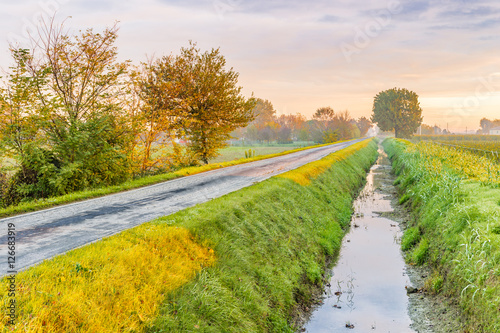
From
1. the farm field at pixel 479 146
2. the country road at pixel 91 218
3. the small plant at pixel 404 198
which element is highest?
the farm field at pixel 479 146

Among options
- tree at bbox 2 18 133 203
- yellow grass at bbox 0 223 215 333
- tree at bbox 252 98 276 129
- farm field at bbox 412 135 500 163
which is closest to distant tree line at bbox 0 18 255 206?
tree at bbox 2 18 133 203

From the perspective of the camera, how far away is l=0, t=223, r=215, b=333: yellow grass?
4031 mm

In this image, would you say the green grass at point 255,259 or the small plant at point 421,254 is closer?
the green grass at point 255,259

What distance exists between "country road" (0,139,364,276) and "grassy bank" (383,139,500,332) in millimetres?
6813

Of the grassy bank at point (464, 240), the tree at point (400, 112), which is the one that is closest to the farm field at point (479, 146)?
the grassy bank at point (464, 240)

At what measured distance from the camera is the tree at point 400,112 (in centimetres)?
10550

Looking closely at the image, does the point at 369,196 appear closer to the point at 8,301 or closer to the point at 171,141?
the point at 171,141

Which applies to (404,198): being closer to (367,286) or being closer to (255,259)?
(367,286)

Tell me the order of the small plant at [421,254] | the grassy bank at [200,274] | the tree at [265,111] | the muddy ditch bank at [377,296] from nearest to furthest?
1. the grassy bank at [200,274]
2. the muddy ditch bank at [377,296]
3. the small plant at [421,254]
4. the tree at [265,111]

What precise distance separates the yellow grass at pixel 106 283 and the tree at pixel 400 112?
110 m

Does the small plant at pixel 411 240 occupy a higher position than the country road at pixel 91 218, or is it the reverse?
the country road at pixel 91 218

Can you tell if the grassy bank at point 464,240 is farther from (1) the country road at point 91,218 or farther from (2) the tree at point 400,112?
(2) the tree at point 400,112

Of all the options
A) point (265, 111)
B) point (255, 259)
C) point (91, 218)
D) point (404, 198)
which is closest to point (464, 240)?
point (255, 259)

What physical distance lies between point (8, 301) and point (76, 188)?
31.7ft
